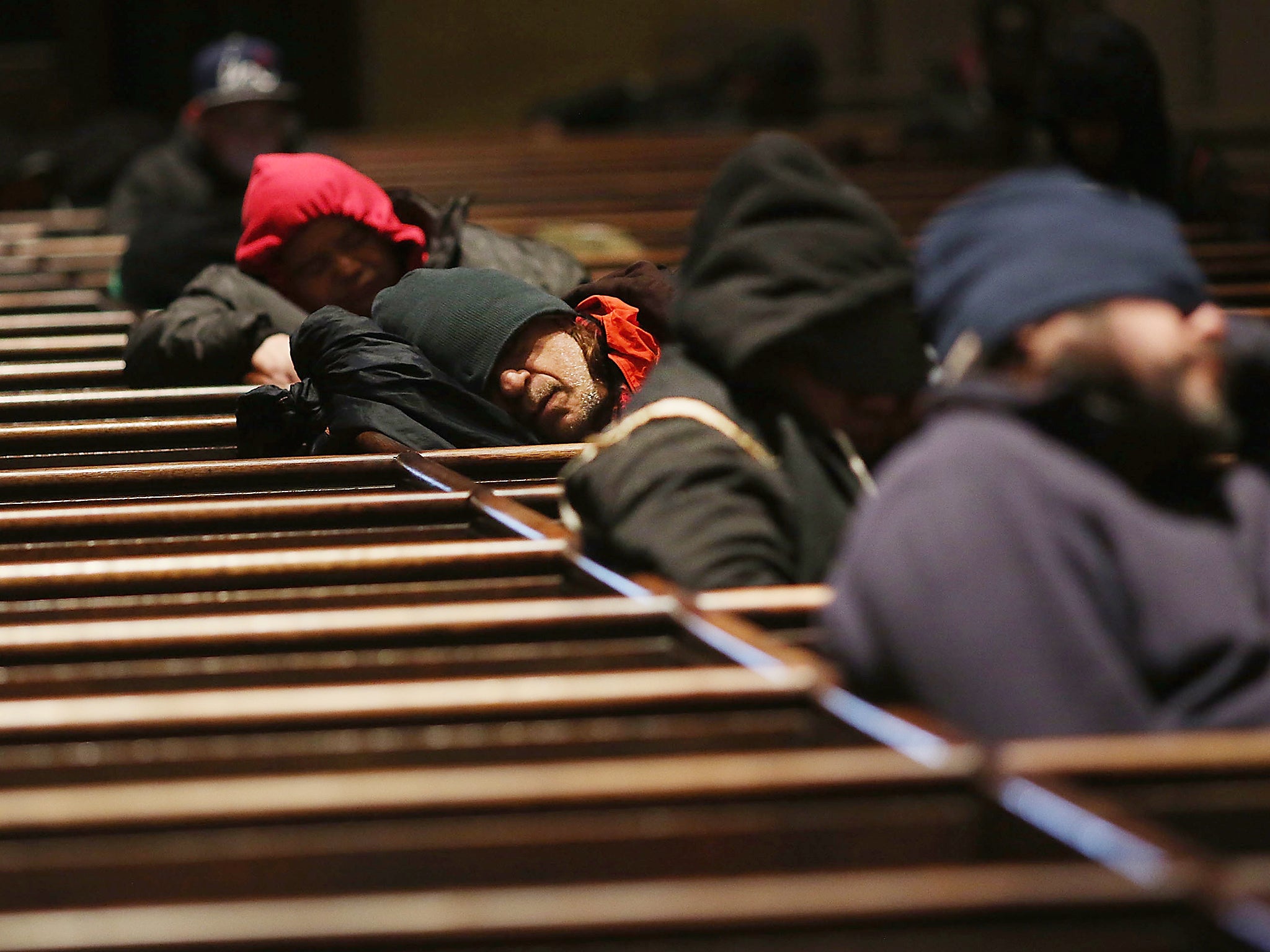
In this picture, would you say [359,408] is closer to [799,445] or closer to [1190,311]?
[799,445]

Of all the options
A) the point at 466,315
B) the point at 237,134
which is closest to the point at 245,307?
the point at 466,315

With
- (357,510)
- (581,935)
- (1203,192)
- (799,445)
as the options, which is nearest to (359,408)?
(357,510)

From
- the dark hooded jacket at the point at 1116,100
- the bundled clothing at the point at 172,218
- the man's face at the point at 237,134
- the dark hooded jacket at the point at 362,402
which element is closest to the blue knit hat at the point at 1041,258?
the dark hooded jacket at the point at 362,402

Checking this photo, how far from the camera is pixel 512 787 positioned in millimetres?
1513

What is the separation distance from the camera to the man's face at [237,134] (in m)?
6.40

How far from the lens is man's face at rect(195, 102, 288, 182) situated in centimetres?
640

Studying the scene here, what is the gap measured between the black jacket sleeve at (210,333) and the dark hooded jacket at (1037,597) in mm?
2267

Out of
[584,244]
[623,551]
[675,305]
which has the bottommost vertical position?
[584,244]

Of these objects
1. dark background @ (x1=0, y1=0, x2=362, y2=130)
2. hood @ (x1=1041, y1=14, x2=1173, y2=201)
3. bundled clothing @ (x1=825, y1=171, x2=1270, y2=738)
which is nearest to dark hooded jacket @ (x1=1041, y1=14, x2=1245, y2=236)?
hood @ (x1=1041, y1=14, x2=1173, y2=201)

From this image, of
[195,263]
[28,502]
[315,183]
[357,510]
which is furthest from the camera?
[195,263]

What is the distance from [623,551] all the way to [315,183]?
1.74 metres

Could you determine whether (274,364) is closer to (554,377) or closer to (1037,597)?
(554,377)

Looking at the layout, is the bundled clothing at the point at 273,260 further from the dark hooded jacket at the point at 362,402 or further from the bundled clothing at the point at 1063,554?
the bundled clothing at the point at 1063,554

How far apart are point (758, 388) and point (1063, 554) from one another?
724 millimetres
